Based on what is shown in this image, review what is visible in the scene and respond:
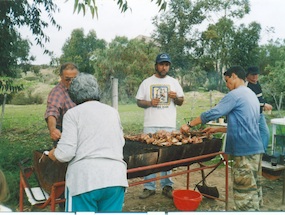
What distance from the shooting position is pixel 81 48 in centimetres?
424

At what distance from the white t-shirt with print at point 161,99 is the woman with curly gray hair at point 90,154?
71.3 inches

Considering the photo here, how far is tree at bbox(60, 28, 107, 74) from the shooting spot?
406 cm

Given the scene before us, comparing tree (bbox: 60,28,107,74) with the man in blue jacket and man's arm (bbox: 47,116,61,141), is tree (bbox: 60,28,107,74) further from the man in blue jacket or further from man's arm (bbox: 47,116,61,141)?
the man in blue jacket

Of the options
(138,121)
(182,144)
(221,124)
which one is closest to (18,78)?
(138,121)

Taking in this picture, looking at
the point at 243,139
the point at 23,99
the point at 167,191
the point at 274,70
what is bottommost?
the point at 167,191

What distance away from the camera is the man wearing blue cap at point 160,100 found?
3.82m

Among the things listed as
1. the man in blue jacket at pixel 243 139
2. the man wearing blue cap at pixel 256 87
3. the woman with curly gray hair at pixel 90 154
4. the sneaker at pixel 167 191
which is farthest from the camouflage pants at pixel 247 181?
the man wearing blue cap at pixel 256 87

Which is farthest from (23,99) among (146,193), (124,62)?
(146,193)

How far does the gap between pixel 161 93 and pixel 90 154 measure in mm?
2049

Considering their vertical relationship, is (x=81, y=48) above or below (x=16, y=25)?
below

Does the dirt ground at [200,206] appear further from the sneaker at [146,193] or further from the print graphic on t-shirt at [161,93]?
the print graphic on t-shirt at [161,93]

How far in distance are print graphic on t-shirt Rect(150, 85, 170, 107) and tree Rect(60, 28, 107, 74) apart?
97 cm

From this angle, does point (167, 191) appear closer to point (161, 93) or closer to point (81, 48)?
point (161, 93)

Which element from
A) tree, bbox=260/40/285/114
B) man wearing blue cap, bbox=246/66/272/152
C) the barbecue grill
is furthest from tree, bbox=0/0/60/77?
tree, bbox=260/40/285/114
